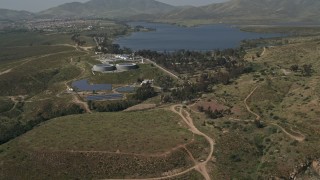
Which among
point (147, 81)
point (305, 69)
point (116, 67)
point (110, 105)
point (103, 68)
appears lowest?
point (103, 68)

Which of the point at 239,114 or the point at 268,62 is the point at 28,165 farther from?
the point at 268,62

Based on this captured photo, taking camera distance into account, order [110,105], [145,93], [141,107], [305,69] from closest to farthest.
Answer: [141,107] < [110,105] < [145,93] < [305,69]

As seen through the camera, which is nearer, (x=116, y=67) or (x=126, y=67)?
(x=126, y=67)

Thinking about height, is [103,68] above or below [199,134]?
below

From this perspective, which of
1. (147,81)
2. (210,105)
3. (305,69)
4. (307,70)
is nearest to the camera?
(210,105)

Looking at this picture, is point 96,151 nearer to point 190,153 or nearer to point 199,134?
point 190,153

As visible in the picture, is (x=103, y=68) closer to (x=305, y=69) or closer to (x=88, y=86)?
(x=88, y=86)

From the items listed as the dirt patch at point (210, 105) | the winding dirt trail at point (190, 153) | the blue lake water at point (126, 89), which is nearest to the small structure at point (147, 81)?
the blue lake water at point (126, 89)

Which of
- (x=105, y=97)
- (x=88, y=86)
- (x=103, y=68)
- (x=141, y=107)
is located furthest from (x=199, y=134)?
(x=103, y=68)

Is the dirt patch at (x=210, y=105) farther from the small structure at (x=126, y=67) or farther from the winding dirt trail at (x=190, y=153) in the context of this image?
the small structure at (x=126, y=67)

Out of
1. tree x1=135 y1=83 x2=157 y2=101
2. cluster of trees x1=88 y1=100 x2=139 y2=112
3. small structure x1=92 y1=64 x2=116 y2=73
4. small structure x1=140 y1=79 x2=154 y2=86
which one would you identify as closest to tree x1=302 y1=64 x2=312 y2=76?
tree x1=135 y1=83 x2=157 y2=101

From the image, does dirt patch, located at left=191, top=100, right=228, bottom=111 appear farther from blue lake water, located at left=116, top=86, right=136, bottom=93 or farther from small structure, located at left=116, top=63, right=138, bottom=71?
small structure, located at left=116, top=63, right=138, bottom=71
